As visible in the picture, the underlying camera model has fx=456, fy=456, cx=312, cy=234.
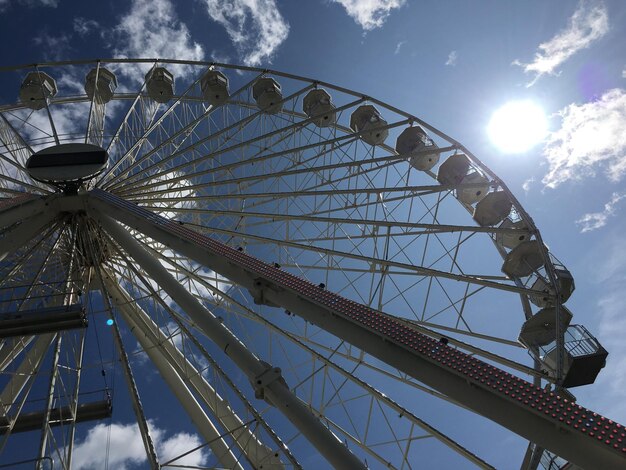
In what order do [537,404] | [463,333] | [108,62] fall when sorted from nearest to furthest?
[537,404], [463,333], [108,62]

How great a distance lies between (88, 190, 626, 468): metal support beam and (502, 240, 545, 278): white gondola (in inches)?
347

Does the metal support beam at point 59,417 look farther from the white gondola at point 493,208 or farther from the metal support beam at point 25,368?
the white gondola at point 493,208

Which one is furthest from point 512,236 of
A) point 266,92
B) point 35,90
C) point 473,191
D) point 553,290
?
point 35,90

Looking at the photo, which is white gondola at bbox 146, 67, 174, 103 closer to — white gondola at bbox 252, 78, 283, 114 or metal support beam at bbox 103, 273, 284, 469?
white gondola at bbox 252, 78, 283, 114

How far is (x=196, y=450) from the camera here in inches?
378

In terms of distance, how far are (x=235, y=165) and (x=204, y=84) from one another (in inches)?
307

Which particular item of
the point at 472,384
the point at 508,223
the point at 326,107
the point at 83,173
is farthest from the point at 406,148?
the point at 472,384

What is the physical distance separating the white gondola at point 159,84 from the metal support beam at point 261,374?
1146cm

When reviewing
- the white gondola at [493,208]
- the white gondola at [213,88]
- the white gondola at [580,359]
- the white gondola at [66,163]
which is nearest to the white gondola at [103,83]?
the white gondola at [213,88]

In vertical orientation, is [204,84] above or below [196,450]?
above

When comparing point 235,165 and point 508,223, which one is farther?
point 508,223

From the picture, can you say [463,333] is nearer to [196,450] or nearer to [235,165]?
[196,450]

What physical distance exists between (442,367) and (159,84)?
19.3 metres

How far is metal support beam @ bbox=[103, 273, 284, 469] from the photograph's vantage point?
38.5 feet
